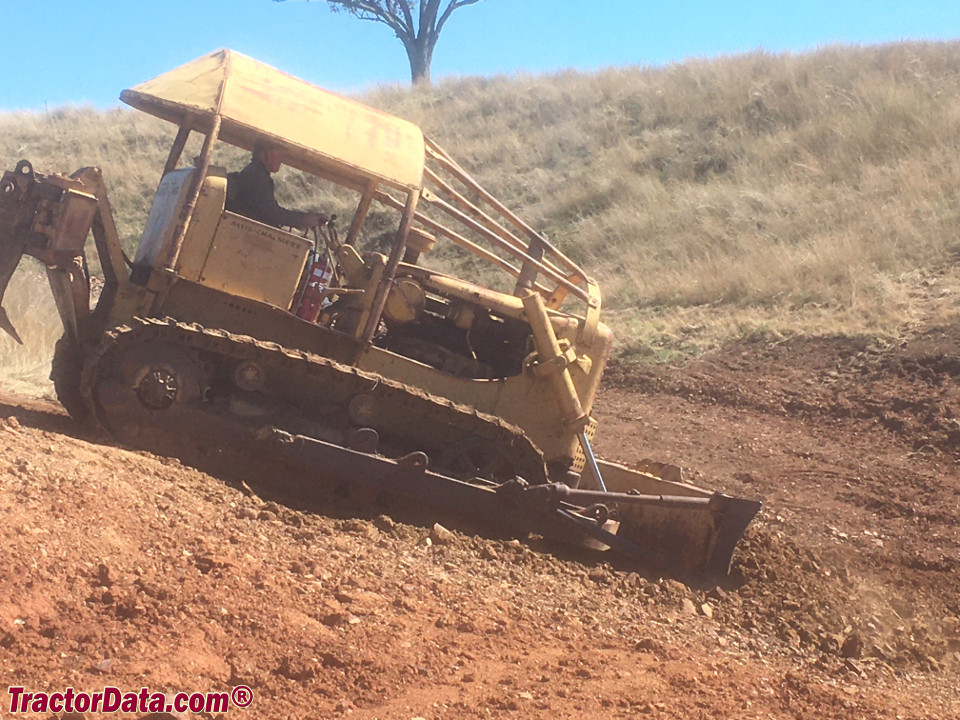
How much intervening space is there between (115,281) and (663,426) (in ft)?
23.3

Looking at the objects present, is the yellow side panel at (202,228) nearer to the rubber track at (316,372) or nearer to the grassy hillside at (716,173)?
the rubber track at (316,372)

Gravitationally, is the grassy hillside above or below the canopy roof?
above

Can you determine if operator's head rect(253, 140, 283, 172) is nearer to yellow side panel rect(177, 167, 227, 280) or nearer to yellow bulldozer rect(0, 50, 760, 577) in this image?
yellow bulldozer rect(0, 50, 760, 577)

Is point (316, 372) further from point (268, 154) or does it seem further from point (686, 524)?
point (686, 524)

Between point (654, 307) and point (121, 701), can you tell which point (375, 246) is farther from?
point (121, 701)

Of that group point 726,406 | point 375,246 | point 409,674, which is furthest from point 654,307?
point 409,674

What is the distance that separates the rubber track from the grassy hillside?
515 centimetres

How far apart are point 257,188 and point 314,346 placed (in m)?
1.17

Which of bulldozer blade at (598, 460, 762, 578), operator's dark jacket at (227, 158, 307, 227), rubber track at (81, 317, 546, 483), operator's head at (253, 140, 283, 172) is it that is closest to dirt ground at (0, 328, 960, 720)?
bulldozer blade at (598, 460, 762, 578)

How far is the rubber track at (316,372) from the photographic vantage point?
20.4 ft

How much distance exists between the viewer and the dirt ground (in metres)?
4.05

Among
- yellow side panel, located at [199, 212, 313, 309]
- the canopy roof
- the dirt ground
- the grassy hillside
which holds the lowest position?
the dirt ground

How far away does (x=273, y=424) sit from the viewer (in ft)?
21.6

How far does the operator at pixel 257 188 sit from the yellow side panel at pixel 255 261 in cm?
37
